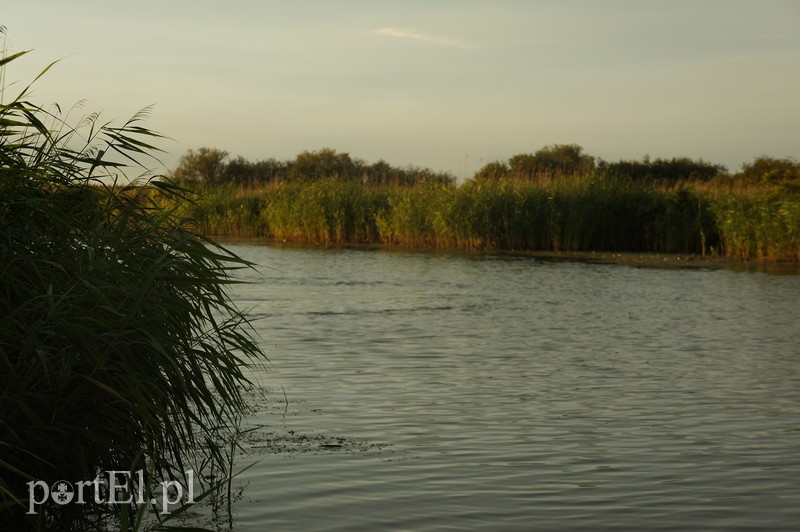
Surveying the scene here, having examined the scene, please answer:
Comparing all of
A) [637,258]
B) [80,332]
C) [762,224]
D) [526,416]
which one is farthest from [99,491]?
[637,258]

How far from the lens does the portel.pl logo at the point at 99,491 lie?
17.9ft

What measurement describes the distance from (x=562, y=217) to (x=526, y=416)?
2695 cm

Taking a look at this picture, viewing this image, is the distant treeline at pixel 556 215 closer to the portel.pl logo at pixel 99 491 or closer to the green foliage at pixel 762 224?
the green foliage at pixel 762 224

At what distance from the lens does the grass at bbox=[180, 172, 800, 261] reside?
1268 inches

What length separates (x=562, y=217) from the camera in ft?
119

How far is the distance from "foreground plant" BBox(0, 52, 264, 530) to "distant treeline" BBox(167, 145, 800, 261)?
1003 inches

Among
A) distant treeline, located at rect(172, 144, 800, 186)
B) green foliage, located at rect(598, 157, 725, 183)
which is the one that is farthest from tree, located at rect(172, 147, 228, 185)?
green foliage, located at rect(598, 157, 725, 183)

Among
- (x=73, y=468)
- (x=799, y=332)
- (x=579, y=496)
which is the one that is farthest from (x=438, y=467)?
(x=799, y=332)

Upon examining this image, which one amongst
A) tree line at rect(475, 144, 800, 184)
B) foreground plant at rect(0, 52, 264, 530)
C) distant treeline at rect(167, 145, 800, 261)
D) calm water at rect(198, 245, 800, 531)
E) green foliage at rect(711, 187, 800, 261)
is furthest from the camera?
tree line at rect(475, 144, 800, 184)

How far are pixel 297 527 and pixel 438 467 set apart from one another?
1.74m

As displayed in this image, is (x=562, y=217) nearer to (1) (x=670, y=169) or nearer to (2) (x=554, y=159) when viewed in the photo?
(1) (x=670, y=169)

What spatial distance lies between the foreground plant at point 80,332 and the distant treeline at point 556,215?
2548cm

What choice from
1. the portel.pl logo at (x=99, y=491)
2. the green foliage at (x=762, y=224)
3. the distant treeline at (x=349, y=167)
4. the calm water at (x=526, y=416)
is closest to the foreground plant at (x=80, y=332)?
the portel.pl logo at (x=99, y=491)

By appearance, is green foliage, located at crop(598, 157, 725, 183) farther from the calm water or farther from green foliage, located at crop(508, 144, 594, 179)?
the calm water
